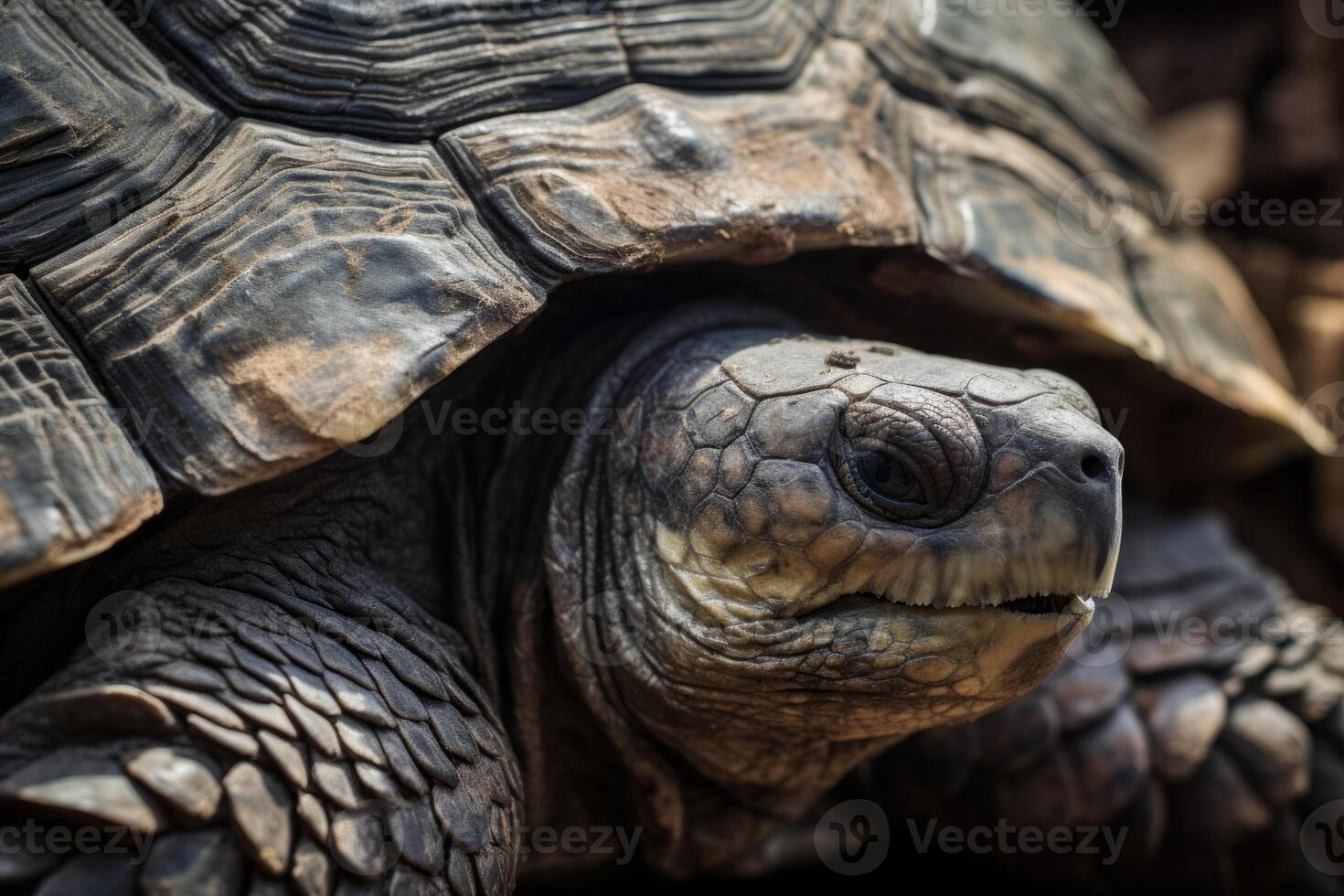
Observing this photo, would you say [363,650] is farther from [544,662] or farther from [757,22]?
[757,22]

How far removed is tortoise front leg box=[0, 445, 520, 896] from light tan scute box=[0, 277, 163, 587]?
214 mm

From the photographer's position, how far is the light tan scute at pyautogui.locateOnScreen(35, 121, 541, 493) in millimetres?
1592

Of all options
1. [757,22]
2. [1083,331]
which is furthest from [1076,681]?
[757,22]

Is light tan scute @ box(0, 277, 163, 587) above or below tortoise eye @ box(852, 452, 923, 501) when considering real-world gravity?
above

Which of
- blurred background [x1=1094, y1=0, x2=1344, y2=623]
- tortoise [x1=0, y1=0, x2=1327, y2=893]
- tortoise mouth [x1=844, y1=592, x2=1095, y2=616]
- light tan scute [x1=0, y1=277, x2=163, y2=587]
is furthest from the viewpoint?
blurred background [x1=1094, y1=0, x2=1344, y2=623]

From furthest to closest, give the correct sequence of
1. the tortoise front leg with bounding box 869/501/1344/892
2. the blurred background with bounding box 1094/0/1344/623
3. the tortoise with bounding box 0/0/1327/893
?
the blurred background with bounding box 1094/0/1344/623 < the tortoise front leg with bounding box 869/501/1344/892 < the tortoise with bounding box 0/0/1327/893

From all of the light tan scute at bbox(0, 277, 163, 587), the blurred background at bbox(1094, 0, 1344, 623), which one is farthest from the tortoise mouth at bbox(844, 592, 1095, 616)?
the blurred background at bbox(1094, 0, 1344, 623)

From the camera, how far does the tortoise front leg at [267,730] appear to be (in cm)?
144

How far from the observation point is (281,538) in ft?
6.08

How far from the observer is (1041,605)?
1.69 meters

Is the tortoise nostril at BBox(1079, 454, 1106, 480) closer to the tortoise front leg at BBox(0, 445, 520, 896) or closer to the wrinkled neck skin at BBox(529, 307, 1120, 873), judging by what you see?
the wrinkled neck skin at BBox(529, 307, 1120, 873)

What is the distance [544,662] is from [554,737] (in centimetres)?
18

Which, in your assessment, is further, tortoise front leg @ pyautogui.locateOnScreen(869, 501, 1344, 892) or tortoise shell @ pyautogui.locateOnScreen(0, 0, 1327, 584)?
tortoise front leg @ pyautogui.locateOnScreen(869, 501, 1344, 892)

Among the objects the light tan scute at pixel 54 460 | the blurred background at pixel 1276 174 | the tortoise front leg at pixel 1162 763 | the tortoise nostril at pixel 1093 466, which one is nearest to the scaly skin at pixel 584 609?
the tortoise nostril at pixel 1093 466
